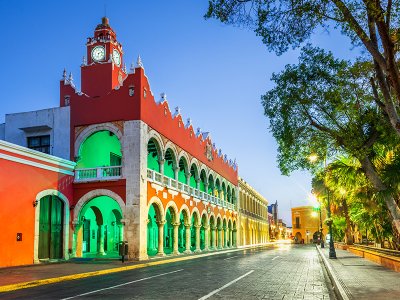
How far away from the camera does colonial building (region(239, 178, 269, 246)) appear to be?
202 ft

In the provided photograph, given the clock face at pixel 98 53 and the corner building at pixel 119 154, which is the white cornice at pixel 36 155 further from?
the clock face at pixel 98 53

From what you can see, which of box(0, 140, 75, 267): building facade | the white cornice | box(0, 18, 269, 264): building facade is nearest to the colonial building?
box(0, 18, 269, 264): building facade

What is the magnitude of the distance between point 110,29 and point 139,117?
10277 mm

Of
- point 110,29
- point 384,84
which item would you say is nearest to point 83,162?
point 110,29

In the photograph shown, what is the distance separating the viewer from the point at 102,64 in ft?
105

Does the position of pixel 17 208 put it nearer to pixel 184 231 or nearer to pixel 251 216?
pixel 184 231

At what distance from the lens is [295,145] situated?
62.6 ft

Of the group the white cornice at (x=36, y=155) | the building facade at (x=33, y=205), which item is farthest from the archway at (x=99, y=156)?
the building facade at (x=33, y=205)

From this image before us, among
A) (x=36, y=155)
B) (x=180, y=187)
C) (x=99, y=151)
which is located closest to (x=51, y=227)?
(x=36, y=155)

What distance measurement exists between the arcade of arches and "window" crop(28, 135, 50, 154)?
8044 millimetres

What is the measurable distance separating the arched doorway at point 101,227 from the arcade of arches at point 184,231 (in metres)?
2.82

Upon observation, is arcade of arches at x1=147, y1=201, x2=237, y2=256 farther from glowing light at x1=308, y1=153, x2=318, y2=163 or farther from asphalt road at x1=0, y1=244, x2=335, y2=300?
asphalt road at x1=0, y1=244, x2=335, y2=300

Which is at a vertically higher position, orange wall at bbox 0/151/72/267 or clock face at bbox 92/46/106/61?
Result: clock face at bbox 92/46/106/61

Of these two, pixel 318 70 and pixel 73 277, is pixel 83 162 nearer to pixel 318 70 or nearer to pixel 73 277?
pixel 73 277
